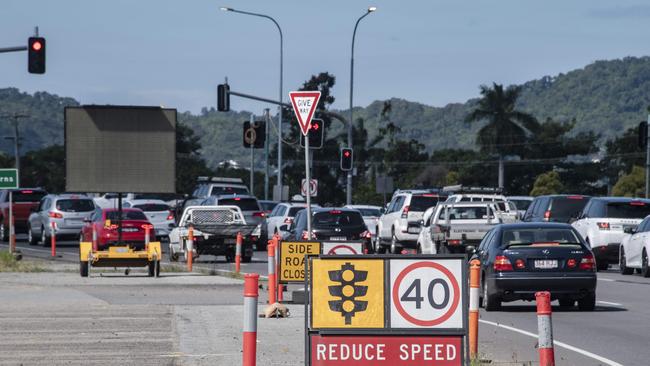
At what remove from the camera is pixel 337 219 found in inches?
1475

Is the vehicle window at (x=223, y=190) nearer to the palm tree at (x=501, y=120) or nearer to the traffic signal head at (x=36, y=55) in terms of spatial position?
the traffic signal head at (x=36, y=55)

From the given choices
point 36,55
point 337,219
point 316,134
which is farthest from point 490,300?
point 36,55

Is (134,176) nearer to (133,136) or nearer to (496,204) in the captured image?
(133,136)

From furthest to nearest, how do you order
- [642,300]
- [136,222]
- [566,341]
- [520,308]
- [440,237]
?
[136,222] < [440,237] < [642,300] < [520,308] < [566,341]

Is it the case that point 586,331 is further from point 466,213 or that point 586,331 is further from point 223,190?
point 223,190

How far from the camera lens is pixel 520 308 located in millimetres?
23188

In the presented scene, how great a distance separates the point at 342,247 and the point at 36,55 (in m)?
17.2

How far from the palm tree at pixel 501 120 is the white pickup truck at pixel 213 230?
269ft

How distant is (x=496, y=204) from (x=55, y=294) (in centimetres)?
1587

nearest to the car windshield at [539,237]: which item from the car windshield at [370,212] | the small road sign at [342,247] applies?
the small road sign at [342,247]

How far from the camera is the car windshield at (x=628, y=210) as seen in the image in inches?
1407

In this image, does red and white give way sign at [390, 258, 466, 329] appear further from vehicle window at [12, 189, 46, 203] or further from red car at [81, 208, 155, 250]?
vehicle window at [12, 189, 46, 203]

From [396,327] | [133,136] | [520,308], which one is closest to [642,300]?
[520,308]

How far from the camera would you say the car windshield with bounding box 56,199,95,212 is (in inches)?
1976
